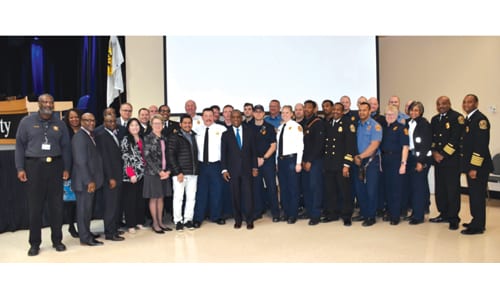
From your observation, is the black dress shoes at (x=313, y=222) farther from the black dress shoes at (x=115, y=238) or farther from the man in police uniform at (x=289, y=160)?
the black dress shoes at (x=115, y=238)

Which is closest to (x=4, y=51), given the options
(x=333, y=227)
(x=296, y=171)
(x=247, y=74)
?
(x=247, y=74)

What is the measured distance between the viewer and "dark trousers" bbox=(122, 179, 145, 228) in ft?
17.0

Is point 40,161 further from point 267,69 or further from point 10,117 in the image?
point 267,69

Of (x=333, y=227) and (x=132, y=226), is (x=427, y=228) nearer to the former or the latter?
(x=333, y=227)

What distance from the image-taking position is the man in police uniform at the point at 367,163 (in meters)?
5.29

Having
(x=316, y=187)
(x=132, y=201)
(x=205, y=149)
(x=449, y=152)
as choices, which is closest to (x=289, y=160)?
(x=316, y=187)

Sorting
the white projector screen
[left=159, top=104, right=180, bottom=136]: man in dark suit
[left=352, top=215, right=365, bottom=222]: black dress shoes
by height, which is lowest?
[left=352, top=215, right=365, bottom=222]: black dress shoes

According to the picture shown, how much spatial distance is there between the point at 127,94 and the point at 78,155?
10.6ft

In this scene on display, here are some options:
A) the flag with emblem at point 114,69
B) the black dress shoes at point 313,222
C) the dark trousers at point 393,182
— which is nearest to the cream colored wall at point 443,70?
the dark trousers at point 393,182

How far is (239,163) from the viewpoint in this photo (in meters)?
5.36

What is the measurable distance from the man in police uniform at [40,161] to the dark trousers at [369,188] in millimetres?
3392

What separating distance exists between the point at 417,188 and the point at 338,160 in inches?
39.5

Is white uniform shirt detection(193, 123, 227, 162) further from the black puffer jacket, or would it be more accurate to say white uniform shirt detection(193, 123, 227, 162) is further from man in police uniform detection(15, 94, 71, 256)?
man in police uniform detection(15, 94, 71, 256)

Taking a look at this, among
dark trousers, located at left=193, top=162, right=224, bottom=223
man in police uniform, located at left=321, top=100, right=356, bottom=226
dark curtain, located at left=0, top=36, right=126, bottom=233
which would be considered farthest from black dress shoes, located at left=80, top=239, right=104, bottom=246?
dark curtain, located at left=0, top=36, right=126, bottom=233
